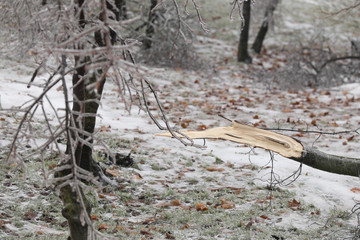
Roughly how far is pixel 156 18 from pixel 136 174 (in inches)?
319

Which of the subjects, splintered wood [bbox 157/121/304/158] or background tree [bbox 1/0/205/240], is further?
splintered wood [bbox 157/121/304/158]

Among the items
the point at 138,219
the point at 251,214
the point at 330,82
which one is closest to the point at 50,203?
the point at 138,219

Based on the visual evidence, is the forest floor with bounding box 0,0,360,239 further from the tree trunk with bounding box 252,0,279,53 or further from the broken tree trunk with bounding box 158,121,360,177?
the tree trunk with bounding box 252,0,279,53

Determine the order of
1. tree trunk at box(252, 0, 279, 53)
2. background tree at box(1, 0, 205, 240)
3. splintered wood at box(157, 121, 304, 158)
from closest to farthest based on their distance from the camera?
background tree at box(1, 0, 205, 240) → splintered wood at box(157, 121, 304, 158) → tree trunk at box(252, 0, 279, 53)

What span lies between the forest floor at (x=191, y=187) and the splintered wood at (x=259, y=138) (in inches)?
11.7

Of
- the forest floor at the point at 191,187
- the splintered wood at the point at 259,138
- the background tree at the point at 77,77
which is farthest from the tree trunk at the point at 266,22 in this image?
the splintered wood at the point at 259,138

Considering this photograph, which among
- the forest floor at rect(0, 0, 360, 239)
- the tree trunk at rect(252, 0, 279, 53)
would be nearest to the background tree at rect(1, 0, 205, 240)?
the forest floor at rect(0, 0, 360, 239)

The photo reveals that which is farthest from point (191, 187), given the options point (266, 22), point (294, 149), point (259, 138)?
point (266, 22)

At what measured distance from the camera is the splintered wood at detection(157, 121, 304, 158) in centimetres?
366

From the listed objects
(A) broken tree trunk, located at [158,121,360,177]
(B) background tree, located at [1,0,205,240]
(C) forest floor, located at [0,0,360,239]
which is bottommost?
(C) forest floor, located at [0,0,360,239]

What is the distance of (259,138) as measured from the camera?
3.81 meters

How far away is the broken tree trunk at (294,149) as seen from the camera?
3.68 metres

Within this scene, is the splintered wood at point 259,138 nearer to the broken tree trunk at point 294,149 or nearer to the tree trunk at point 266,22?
the broken tree trunk at point 294,149

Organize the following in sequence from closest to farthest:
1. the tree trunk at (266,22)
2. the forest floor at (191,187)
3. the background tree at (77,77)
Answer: the background tree at (77,77) → the forest floor at (191,187) → the tree trunk at (266,22)
